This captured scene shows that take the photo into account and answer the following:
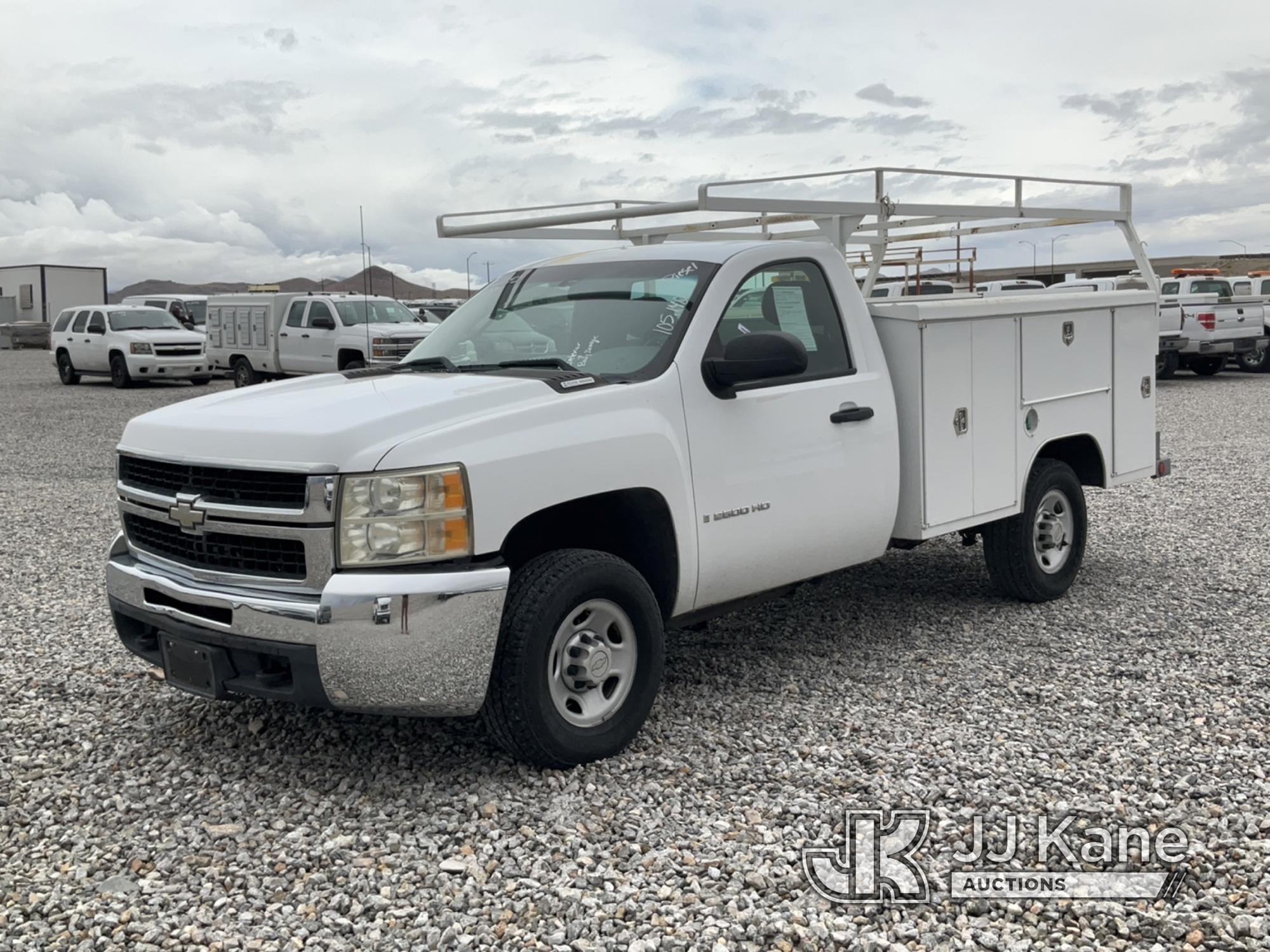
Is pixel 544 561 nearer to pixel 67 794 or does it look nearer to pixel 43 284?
pixel 67 794

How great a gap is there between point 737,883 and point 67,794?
2.46m

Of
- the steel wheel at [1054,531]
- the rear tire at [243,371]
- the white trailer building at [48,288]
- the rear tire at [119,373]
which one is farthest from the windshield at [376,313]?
the white trailer building at [48,288]

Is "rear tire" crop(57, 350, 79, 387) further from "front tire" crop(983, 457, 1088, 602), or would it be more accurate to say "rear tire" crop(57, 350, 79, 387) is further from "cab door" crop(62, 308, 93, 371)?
"front tire" crop(983, 457, 1088, 602)

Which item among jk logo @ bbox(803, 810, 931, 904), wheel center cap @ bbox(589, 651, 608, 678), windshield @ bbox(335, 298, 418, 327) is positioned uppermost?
windshield @ bbox(335, 298, 418, 327)

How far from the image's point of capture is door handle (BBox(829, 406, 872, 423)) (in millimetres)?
5418

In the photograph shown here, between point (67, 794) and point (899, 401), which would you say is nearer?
point (67, 794)

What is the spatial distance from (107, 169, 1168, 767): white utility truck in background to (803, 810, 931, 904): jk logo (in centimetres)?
99

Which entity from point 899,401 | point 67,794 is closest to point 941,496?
point 899,401

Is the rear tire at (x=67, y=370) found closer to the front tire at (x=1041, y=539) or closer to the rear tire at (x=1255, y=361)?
the rear tire at (x=1255, y=361)

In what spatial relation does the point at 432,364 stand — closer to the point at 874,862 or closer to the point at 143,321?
the point at 874,862

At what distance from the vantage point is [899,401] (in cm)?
584

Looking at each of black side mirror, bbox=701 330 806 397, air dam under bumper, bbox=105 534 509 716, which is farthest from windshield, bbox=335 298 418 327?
air dam under bumper, bbox=105 534 509 716

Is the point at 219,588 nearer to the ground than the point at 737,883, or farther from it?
farther from it

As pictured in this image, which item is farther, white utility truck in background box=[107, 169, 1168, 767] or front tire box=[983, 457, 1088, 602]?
front tire box=[983, 457, 1088, 602]
